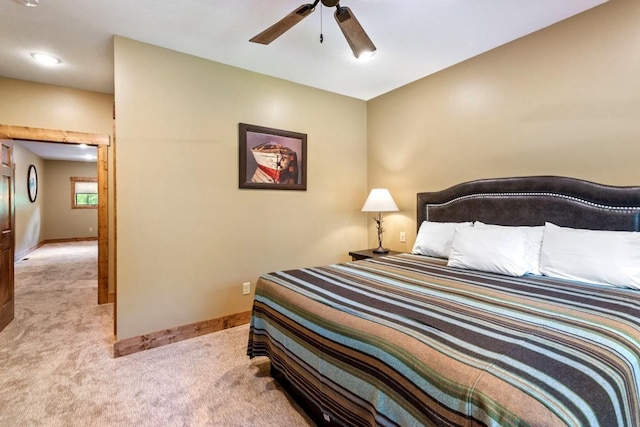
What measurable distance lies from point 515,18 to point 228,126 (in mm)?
2564

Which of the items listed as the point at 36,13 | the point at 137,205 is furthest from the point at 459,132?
the point at 36,13

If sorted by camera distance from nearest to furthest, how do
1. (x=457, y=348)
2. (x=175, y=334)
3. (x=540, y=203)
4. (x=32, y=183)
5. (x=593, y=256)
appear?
1. (x=457, y=348)
2. (x=593, y=256)
3. (x=540, y=203)
4. (x=175, y=334)
5. (x=32, y=183)

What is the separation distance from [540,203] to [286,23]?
2.27m

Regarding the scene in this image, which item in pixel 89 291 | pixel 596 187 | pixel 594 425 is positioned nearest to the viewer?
pixel 594 425

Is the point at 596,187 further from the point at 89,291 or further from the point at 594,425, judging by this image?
the point at 89,291

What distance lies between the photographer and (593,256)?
1928 millimetres

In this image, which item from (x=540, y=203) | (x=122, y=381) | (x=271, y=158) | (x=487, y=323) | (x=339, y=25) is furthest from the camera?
(x=271, y=158)

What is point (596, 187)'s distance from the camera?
7.22 ft

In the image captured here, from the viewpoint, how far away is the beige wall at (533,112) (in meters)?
2.17

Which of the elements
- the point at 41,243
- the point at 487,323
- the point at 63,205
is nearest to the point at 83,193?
the point at 63,205

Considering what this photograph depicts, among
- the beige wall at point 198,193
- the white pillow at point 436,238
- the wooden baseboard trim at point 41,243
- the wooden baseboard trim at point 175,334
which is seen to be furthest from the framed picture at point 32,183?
the white pillow at point 436,238

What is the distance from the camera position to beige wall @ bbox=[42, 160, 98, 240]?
9188 mm

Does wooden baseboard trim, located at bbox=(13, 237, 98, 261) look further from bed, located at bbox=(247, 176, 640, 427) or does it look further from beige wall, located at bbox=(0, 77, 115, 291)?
bed, located at bbox=(247, 176, 640, 427)

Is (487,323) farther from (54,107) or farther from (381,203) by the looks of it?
(54,107)
